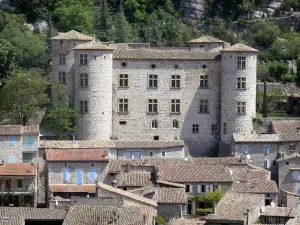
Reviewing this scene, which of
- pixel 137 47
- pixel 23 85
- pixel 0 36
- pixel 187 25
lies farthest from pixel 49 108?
pixel 187 25

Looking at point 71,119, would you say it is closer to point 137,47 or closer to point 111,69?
point 111,69

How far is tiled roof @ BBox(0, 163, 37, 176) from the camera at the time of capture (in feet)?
285

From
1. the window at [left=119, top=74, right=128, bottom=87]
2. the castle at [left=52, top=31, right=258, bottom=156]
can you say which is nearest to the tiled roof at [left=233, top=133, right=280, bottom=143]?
the castle at [left=52, top=31, right=258, bottom=156]

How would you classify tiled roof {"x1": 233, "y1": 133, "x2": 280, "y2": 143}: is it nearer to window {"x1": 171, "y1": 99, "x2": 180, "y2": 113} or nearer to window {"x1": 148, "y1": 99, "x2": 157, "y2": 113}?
window {"x1": 171, "y1": 99, "x2": 180, "y2": 113}

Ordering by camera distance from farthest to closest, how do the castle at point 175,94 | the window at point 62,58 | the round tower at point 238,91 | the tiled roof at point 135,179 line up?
the window at point 62,58, the round tower at point 238,91, the castle at point 175,94, the tiled roof at point 135,179

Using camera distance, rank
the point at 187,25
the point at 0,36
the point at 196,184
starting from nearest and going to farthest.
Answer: the point at 196,184 → the point at 0,36 → the point at 187,25

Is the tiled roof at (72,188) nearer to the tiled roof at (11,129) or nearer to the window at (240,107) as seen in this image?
the tiled roof at (11,129)

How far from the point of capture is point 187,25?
12744cm

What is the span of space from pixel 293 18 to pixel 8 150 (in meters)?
45.0

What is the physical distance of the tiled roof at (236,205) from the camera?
7930cm

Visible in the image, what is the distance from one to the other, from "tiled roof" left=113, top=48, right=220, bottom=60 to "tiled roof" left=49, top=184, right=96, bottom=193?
11691 mm

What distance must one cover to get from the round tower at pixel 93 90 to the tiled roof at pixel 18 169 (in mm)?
7298

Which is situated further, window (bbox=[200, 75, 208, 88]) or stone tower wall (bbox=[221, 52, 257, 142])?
window (bbox=[200, 75, 208, 88])

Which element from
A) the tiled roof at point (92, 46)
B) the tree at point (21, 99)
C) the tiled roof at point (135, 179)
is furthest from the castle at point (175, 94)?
the tiled roof at point (135, 179)
